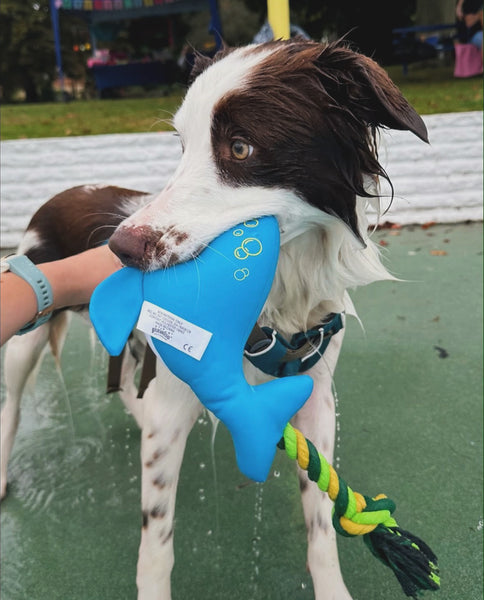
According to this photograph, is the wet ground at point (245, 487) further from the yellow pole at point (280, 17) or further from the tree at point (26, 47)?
the tree at point (26, 47)

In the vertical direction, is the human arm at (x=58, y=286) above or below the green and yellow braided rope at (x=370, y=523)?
above

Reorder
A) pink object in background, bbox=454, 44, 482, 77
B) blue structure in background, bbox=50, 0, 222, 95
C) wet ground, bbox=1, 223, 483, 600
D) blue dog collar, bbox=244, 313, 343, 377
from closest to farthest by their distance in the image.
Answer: blue dog collar, bbox=244, 313, 343, 377 < wet ground, bbox=1, 223, 483, 600 < pink object in background, bbox=454, 44, 482, 77 < blue structure in background, bbox=50, 0, 222, 95

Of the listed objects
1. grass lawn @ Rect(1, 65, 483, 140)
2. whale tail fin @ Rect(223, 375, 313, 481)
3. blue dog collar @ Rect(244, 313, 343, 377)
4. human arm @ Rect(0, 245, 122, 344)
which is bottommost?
grass lawn @ Rect(1, 65, 483, 140)

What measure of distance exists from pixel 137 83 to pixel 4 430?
718 inches

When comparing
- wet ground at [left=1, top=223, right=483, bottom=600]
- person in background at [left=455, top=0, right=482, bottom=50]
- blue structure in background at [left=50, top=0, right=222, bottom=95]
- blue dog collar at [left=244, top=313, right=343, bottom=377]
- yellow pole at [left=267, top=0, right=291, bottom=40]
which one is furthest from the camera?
blue structure in background at [left=50, top=0, right=222, bottom=95]

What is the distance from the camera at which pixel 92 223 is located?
2744 millimetres

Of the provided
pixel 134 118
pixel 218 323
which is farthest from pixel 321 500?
pixel 134 118

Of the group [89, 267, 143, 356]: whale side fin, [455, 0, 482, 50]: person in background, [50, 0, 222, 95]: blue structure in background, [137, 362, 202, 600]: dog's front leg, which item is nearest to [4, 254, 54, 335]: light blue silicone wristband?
[89, 267, 143, 356]: whale side fin

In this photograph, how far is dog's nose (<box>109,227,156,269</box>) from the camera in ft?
4.96

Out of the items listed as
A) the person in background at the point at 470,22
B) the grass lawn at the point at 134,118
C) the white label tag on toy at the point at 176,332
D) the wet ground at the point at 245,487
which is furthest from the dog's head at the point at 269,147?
the person in background at the point at 470,22

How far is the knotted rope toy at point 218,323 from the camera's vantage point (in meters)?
1.50

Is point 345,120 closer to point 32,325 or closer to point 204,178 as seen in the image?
point 204,178

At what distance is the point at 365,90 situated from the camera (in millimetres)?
1618

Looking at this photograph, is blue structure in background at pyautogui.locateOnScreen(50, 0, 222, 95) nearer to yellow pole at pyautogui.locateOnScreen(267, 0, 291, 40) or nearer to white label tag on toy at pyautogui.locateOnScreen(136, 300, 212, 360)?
yellow pole at pyautogui.locateOnScreen(267, 0, 291, 40)
